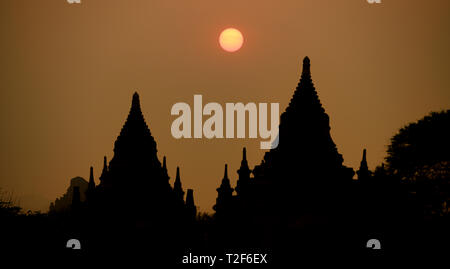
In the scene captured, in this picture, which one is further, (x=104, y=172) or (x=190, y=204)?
(x=190, y=204)

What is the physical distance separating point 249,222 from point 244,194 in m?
1.74

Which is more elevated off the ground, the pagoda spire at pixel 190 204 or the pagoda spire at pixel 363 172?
the pagoda spire at pixel 363 172

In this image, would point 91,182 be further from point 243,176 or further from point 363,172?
point 363,172

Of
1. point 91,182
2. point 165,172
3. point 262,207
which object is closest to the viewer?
point 262,207

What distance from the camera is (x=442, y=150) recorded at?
253ft

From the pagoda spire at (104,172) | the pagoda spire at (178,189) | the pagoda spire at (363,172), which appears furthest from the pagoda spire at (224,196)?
the pagoda spire at (363,172)

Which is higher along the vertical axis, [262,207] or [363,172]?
[363,172]

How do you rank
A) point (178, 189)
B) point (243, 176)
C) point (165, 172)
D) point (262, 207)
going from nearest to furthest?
point (262, 207)
point (243, 176)
point (165, 172)
point (178, 189)

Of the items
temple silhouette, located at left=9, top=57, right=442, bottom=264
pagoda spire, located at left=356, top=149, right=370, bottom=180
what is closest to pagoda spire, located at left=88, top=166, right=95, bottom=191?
temple silhouette, located at left=9, top=57, right=442, bottom=264

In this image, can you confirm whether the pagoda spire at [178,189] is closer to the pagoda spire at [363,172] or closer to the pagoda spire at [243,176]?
the pagoda spire at [243,176]

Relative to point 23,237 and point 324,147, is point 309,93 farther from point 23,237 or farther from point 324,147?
point 23,237

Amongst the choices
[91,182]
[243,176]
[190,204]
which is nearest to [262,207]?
[243,176]

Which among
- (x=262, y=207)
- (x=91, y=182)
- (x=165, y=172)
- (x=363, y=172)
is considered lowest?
(x=262, y=207)
